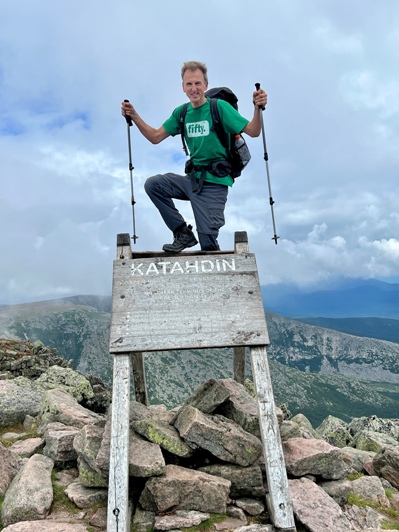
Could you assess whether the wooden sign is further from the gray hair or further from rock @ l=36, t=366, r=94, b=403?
rock @ l=36, t=366, r=94, b=403

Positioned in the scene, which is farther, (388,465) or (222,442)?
(388,465)

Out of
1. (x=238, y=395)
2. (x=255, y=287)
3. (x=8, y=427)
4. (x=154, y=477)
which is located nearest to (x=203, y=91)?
(x=255, y=287)

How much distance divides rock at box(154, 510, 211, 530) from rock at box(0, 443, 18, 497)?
2959mm

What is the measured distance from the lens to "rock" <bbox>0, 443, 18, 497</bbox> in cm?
Result: 715

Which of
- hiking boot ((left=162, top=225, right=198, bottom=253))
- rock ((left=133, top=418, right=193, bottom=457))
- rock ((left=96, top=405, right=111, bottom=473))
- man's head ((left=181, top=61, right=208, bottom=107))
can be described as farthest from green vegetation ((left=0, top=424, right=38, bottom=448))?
man's head ((left=181, top=61, right=208, bottom=107))

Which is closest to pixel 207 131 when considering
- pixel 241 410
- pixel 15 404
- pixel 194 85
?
pixel 194 85

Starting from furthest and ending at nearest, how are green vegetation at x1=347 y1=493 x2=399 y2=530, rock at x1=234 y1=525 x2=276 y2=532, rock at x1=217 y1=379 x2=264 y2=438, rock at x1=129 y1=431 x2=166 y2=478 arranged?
rock at x1=217 y1=379 x2=264 y2=438
green vegetation at x1=347 y1=493 x2=399 y2=530
rock at x1=129 y1=431 x2=166 y2=478
rock at x1=234 y1=525 x2=276 y2=532

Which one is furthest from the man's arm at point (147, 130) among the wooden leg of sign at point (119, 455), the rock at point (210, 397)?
the rock at point (210, 397)

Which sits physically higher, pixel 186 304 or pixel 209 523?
pixel 186 304

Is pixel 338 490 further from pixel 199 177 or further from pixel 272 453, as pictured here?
pixel 199 177

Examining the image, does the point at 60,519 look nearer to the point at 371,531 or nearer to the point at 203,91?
the point at 371,531

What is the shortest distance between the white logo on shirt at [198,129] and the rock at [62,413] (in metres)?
6.96

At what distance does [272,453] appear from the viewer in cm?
623

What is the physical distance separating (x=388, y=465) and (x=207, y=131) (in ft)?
29.1
